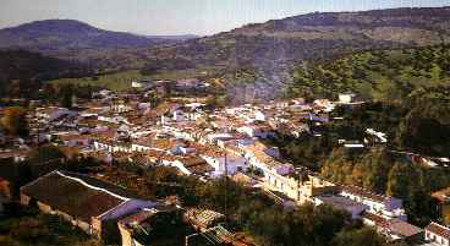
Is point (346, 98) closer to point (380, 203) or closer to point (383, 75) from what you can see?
point (383, 75)

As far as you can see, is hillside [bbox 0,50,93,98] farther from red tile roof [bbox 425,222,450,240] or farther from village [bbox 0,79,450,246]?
red tile roof [bbox 425,222,450,240]

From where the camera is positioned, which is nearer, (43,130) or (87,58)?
(43,130)

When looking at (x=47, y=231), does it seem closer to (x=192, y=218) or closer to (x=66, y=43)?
(x=192, y=218)

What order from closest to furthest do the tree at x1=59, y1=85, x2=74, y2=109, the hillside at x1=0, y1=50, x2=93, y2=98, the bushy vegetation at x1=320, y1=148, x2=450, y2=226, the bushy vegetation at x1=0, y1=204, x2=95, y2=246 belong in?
the bushy vegetation at x1=0, y1=204, x2=95, y2=246 → the bushy vegetation at x1=320, y1=148, x2=450, y2=226 → the tree at x1=59, y1=85, x2=74, y2=109 → the hillside at x1=0, y1=50, x2=93, y2=98

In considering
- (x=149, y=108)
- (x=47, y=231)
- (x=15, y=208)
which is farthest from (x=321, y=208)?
(x=149, y=108)

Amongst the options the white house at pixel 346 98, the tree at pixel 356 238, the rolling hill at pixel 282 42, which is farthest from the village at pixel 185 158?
the rolling hill at pixel 282 42

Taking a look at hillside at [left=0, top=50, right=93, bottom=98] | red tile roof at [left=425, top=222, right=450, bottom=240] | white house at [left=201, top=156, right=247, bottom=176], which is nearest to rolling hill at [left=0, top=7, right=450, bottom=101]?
hillside at [left=0, top=50, right=93, bottom=98]
